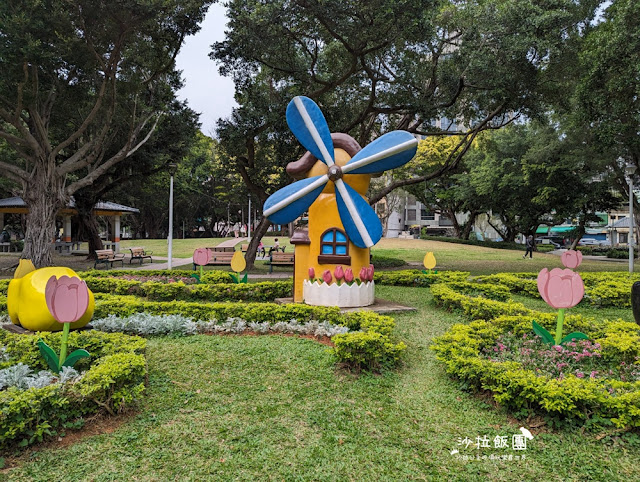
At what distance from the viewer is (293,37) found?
13.6 m

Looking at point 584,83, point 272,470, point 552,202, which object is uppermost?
point 584,83

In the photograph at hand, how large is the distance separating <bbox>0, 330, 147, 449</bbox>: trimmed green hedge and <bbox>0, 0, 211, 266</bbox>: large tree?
1007cm

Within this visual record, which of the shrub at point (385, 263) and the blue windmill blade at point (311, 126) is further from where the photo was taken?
the shrub at point (385, 263)

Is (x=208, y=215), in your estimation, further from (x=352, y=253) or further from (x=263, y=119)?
(x=352, y=253)

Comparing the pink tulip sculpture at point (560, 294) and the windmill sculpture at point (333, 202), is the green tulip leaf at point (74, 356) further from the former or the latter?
the pink tulip sculpture at point (560, 294)

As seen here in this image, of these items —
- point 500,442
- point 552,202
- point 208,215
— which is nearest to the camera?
point 500,442

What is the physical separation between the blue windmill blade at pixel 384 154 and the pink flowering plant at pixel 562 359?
13.7 feet

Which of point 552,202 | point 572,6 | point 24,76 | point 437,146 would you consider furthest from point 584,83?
point 437,146

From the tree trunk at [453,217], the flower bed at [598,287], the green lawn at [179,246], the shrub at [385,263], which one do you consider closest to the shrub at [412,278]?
the flower bed at [598,287]

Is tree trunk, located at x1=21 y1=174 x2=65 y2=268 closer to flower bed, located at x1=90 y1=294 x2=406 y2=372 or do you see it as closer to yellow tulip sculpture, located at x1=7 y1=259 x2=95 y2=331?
flower bed, located at x1=90 y1=294 x2=406 y2=372

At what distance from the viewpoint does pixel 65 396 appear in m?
3.81

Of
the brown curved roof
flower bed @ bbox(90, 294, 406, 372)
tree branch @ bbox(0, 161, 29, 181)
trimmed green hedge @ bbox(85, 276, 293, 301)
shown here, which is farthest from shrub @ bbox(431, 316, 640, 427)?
tree branch @ bbox(0, 161, 29, 181)

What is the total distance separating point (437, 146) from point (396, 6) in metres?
25.8

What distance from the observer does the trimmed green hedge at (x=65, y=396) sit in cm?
347
